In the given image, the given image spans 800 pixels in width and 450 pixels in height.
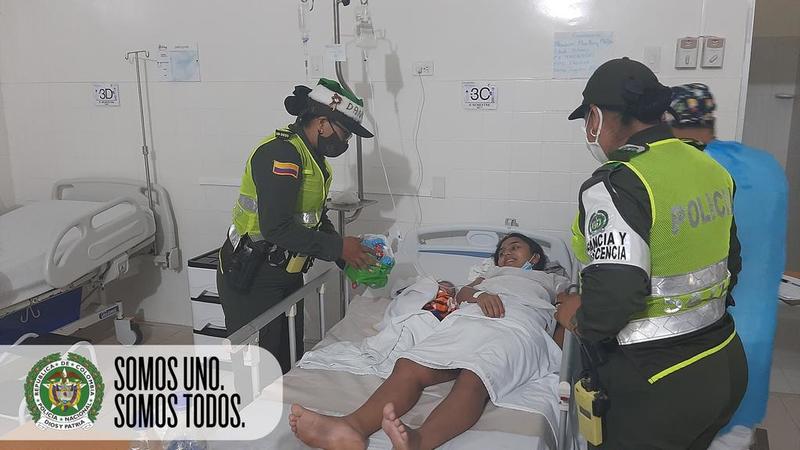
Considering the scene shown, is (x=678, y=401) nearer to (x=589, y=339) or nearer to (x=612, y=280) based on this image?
(x=589, y=339)

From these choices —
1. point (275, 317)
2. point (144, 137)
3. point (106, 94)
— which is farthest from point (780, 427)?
point (106, 94)

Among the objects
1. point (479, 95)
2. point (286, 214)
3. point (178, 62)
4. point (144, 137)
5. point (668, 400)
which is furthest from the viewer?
point (144, 137)

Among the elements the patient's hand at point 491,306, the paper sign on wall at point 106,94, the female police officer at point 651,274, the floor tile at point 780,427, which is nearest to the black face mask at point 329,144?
the patient's hand at point 491,306

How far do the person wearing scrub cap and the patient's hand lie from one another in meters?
0.85

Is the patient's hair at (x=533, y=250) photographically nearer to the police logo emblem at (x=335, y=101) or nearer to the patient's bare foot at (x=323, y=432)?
the police logo emblem at (x=335, y=101)

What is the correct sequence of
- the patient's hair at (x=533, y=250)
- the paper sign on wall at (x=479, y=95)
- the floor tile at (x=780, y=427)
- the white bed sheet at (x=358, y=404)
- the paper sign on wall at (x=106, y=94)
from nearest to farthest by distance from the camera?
1. the white bed sheet at (x=358, y=404)
2. the floor tile at (x=780, y=427)
3. the patient's hair at (x=533, y=250)
4. the paper sign on wall at (x=479, y=95)
5. the paper sign on wall at (x=106, y=94)

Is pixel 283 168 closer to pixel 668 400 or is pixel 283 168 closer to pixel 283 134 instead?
pixel 283 134

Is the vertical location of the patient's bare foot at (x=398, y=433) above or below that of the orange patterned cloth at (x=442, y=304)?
below

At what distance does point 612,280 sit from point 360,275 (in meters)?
1.45

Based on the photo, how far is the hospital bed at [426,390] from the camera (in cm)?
189

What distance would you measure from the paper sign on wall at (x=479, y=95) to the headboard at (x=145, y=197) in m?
2.05

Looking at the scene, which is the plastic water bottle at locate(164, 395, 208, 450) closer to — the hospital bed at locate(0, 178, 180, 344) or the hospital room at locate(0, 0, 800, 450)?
the hospital room at locate(0, 0, 800, 450)

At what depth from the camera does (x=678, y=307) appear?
154 centimetres

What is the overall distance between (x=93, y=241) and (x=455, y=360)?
92.6 inches
